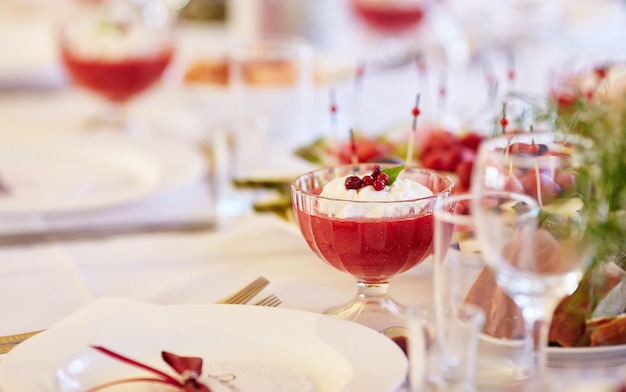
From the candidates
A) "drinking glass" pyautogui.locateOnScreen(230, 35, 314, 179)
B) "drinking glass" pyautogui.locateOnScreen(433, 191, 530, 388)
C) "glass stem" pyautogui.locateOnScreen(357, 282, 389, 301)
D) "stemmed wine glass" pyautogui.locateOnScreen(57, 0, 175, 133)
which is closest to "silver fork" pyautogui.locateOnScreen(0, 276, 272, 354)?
"glass stem" pyautogui.locateOnScreen(357, 282, 389, 301)

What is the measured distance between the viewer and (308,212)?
1.14 meters

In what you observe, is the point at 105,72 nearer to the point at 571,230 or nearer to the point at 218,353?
the point at 218,353

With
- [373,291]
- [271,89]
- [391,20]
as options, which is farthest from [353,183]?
[391,20]

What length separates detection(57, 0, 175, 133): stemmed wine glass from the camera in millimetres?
2189

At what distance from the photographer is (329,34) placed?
8.67 feet

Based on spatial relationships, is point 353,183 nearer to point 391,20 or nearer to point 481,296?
point 481,296

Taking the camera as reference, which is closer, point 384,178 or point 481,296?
point 481,296

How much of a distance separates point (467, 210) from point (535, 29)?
1.27 meters

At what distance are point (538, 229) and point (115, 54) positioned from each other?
1488 mm

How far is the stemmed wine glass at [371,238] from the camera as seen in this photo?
111cm

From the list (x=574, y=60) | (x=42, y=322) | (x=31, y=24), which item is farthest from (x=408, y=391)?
(x=31, y=24)

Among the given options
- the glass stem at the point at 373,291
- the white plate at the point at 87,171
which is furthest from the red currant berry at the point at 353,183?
the white plate at the point at 87,171

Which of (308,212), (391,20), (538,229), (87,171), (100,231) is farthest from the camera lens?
(391,20)

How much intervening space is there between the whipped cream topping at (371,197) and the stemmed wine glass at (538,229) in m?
0.18
